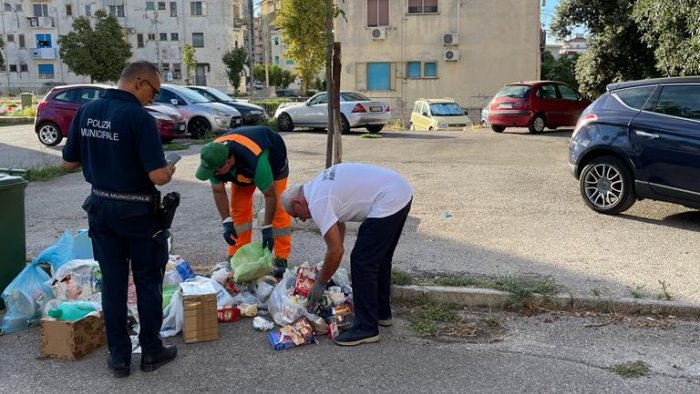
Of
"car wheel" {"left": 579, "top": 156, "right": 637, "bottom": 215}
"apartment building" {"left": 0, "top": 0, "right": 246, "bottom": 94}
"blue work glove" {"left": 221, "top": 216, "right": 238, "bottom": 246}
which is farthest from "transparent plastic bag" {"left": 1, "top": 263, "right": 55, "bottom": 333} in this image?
"apartment building" {"left": 0, "top": 0, "right": 246, "bottom": 94}

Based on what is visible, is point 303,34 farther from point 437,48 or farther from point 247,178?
point 247,178

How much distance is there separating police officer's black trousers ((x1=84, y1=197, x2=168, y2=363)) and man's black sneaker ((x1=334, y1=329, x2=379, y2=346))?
1.18 metres

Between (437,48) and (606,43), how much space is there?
1850 centimetres

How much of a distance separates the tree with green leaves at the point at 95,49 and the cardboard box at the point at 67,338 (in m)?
48.6

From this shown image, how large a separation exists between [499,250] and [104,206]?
3.98 metres

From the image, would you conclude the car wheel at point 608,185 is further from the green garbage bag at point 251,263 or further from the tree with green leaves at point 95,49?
the tree with green leaves at point 95,49

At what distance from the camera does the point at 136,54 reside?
63.8 metres

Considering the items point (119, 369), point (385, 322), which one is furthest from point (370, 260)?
point (119, 369)

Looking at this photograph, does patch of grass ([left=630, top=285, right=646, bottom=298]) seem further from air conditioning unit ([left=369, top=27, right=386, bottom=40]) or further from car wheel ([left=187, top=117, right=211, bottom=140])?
air conditioning unit ([left=369, top=27, right=386, bottom=40])

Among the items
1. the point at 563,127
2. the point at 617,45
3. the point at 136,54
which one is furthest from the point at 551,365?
the point at 136,54

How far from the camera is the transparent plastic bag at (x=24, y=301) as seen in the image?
4.52 meters

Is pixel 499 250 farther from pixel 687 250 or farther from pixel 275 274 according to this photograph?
pixel 275 274

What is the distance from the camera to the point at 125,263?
377cm

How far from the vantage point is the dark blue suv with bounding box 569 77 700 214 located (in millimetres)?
6732
